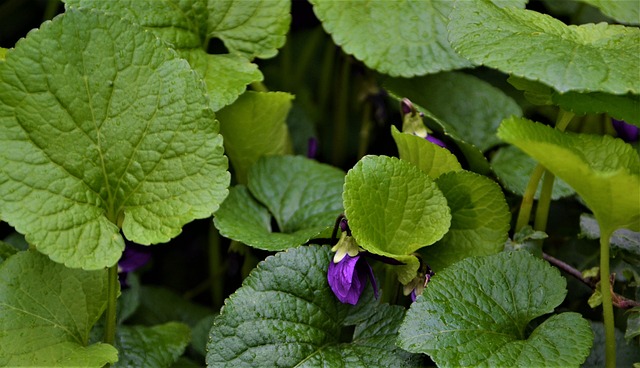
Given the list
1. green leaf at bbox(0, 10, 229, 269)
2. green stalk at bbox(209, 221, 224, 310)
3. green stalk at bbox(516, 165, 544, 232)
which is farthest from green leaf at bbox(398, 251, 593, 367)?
green stalk at bbox(209, 221, 224, 310)

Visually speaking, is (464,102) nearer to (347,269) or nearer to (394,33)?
(394,33)

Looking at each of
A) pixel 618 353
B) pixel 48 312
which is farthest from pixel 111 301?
pixel 618 353

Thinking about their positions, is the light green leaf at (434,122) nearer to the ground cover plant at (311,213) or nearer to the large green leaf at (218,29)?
the ground cover plant at (311,213)

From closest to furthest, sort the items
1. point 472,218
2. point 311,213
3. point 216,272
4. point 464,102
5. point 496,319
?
point 496,319 < point 472,218 < point 311,213 < point 464,102 < point 216,272

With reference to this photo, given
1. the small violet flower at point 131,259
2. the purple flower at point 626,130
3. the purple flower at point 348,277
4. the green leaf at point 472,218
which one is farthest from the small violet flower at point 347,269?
the purple flower at point 626,130

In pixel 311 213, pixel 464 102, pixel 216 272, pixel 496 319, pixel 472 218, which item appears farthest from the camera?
pixel 216 272
